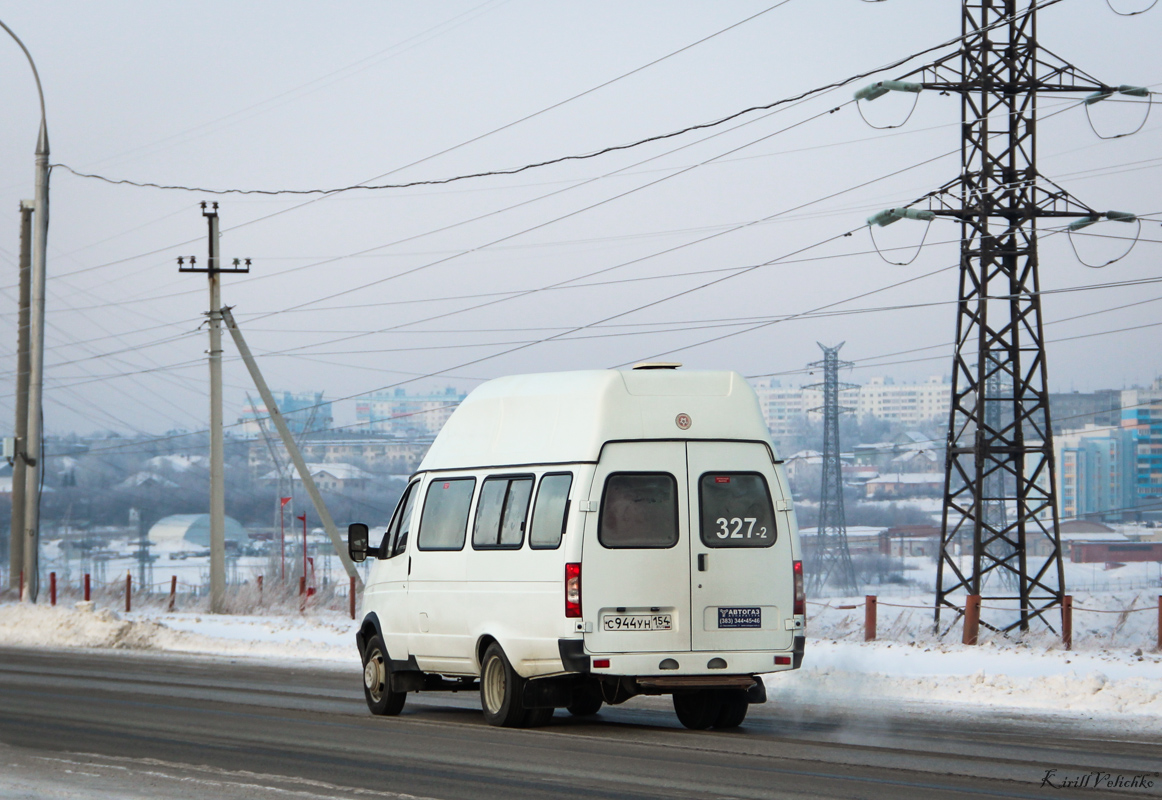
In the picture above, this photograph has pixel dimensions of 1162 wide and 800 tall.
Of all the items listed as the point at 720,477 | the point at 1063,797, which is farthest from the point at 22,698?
the point at 1063,797

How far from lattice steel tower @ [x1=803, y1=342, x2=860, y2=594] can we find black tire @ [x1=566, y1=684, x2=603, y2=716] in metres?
63.8

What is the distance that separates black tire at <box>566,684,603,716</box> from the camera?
11.0 metres

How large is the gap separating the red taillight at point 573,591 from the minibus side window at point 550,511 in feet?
0.89

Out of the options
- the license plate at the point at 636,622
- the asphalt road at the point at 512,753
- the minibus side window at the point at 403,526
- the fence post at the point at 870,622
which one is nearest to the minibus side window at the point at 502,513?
the license plate at the point at 636,622

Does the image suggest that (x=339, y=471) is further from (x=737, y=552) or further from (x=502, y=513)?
(x=737, y=552)

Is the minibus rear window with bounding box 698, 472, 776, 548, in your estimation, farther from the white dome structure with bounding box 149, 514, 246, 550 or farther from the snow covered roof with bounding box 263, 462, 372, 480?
the white dome structure with bounding box 149, 514, 246, 550

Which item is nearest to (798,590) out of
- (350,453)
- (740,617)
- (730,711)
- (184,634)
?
(740,617)

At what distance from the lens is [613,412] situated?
10.5 metres

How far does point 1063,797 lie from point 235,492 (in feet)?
483

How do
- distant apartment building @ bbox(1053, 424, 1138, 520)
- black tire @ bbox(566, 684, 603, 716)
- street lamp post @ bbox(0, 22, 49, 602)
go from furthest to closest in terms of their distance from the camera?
distant apartment building @ bbox(1053, 424, 1138, 520)
street lamp post @ bbox(0, 22, 49, 602)
black tire @ bbox(566, 684, 603, 716)

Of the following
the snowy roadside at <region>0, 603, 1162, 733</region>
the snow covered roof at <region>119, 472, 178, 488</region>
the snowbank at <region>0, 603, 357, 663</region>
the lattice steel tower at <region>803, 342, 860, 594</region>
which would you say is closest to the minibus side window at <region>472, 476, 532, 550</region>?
the snowy roadside at <region>0, 603, 1162, 733</region>

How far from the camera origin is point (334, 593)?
34.1m

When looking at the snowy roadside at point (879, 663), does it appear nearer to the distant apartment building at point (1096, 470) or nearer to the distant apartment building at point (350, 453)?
the distant apartment building at point (1096, 470)

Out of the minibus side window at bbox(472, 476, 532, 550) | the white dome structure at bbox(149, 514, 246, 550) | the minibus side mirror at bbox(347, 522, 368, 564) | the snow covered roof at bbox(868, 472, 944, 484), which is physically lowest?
the white dome structure at bbox(149, 514, 246, 550)
